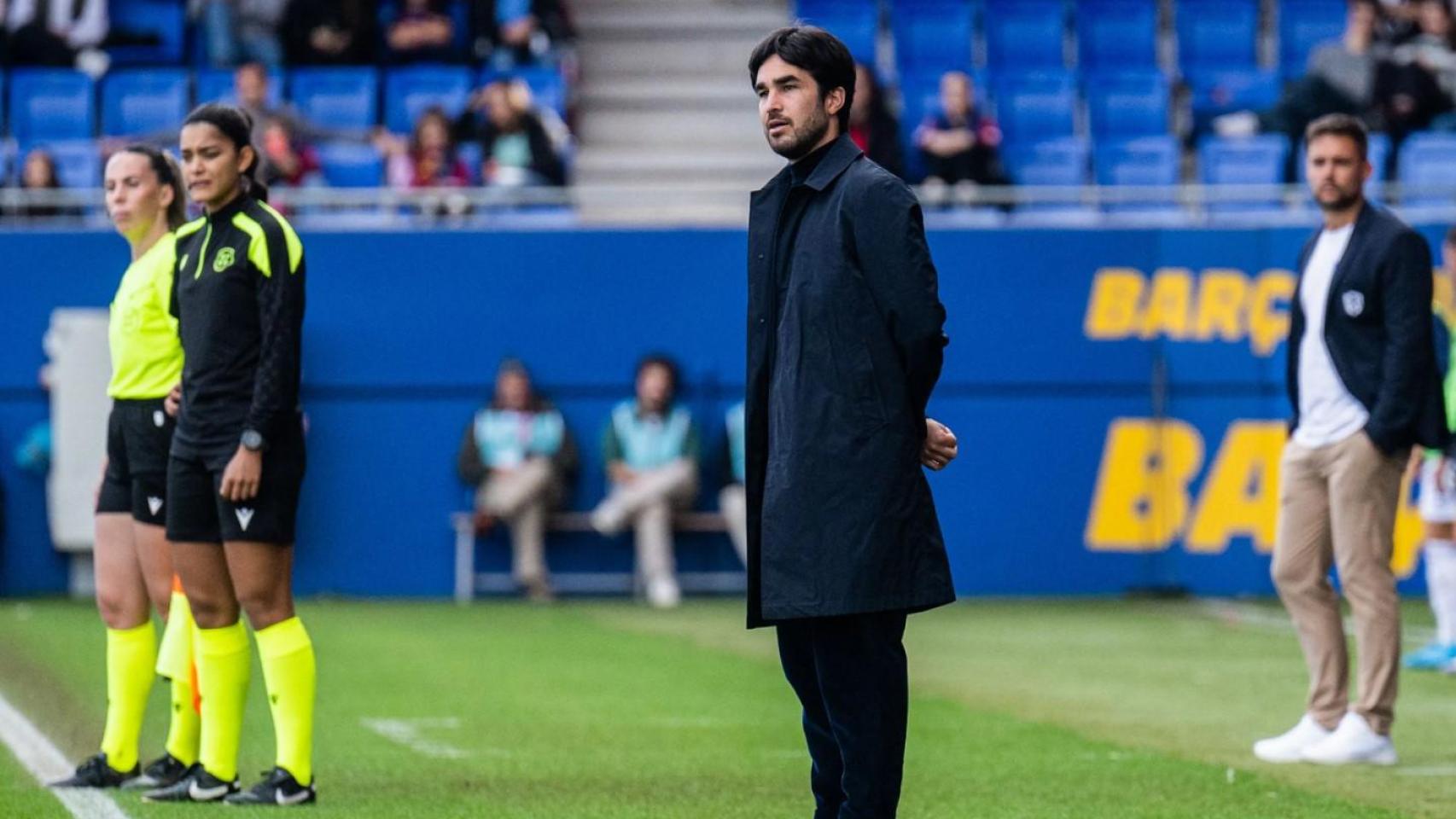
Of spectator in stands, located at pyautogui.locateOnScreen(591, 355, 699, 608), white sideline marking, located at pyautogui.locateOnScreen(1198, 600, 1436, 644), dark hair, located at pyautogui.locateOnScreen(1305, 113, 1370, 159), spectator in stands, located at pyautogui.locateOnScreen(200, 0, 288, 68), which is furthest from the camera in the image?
spectator in stands, located at pyautogui.locateOnScreen(200, 0, 288, 68)

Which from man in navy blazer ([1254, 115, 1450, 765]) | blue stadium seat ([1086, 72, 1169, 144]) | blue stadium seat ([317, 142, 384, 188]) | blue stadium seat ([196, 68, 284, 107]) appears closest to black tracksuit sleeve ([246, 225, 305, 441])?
man in navy blazer ([1254, 115, 1450, 765])

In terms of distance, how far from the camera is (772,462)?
561cm

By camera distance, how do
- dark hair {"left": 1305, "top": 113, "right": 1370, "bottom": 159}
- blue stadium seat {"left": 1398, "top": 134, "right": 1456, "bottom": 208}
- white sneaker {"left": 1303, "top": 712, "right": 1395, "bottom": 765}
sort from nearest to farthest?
white sneaker {"left": 1303, "top": 712, "right": 1395, "bottom": 765} < dark hair {"left": 1305, "top": 113, "right": 1370, "bottom": 159} < blue stadium seat {"left": 1398, "top": 134, "right": 1456, "bottom": 208}

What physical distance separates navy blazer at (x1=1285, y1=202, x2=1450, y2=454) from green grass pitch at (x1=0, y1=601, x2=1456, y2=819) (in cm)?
122

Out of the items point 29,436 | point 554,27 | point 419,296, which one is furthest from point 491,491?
point 554,27

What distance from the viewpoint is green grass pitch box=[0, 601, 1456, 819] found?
769 centimetres

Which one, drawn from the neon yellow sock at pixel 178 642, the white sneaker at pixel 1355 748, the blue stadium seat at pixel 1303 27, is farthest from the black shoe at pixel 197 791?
the blue stadium seat at pixel 1303 27

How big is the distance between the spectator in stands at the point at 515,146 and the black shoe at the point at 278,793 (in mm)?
10975

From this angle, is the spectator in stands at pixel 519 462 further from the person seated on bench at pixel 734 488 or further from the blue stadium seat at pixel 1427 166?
the blue stadium seat at pixel 1427 166

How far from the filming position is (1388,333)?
28.5 ft

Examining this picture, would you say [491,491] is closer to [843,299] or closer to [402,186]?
[402,186]

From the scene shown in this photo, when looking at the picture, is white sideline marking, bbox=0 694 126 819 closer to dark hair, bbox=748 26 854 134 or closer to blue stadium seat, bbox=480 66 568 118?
dark hair, bbox=748 26 854 134

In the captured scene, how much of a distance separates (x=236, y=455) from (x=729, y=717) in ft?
11.6

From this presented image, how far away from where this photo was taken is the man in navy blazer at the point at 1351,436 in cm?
863
